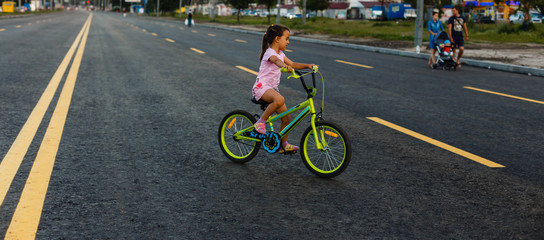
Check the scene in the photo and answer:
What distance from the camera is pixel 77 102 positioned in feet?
31.1

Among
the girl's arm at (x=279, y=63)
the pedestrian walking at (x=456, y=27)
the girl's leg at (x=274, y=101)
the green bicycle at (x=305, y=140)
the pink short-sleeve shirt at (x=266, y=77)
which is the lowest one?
the green bicycle at (x=305, y=140)

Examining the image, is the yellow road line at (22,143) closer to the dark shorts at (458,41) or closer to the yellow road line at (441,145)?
the yellow road line at (441,145)

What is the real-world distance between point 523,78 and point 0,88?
1207 centimetres

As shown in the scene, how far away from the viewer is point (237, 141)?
610 centimetres

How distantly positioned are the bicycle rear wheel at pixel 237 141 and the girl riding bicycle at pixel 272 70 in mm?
222

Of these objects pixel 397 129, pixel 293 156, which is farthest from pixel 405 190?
pixel 397 129

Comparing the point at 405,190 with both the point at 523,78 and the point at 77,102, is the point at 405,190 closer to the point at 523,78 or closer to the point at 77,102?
the point at 77,102

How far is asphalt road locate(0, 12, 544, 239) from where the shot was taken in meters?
4.18

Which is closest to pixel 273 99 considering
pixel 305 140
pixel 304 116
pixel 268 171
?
pixel 304 116

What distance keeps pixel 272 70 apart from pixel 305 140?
71 cm

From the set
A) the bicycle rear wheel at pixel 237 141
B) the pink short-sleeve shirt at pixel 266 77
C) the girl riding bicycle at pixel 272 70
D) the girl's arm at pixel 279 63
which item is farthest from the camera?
the bicycle rear wheel at pixel 237 141

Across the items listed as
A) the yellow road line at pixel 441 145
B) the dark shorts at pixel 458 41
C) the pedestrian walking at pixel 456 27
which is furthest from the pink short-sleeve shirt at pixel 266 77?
the dark shorts at pixel 458 41

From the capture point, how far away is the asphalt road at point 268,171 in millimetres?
4176

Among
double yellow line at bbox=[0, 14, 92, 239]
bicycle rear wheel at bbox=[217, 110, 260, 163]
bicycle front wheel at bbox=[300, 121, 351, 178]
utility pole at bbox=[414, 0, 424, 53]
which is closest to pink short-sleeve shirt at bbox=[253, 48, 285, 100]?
bicycle rear wheel at bbox=[217, 110, 260, 163]
